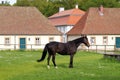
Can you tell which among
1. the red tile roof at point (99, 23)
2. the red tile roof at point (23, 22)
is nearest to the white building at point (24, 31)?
the red tile roof at point (23, 22)

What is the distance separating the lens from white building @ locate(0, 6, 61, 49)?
6009 cm

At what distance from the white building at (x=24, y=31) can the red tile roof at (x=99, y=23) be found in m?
5.32

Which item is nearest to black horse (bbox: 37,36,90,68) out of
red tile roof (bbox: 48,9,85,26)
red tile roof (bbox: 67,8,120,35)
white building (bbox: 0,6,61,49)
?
white building (bbox: 0,6,61,49)

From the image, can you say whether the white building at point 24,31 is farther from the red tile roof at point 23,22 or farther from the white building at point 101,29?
the white building at point 101,29

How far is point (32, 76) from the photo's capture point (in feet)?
61.4

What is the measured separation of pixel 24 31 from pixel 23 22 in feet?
8.05

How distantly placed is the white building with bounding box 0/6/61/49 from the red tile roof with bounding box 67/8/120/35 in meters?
5.32

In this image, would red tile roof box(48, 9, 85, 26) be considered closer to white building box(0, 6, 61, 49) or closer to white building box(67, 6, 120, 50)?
white building box(67, 6, 120, 50)

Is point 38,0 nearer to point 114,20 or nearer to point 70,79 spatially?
point 114,20

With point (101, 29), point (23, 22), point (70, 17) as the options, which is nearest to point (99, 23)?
point (101, 29)

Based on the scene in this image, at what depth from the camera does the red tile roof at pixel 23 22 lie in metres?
60.9

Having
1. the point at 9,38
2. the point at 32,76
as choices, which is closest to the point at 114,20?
the point at 9,38

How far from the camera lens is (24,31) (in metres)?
60.8

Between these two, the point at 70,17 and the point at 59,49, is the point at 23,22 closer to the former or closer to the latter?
the point at 70,17
